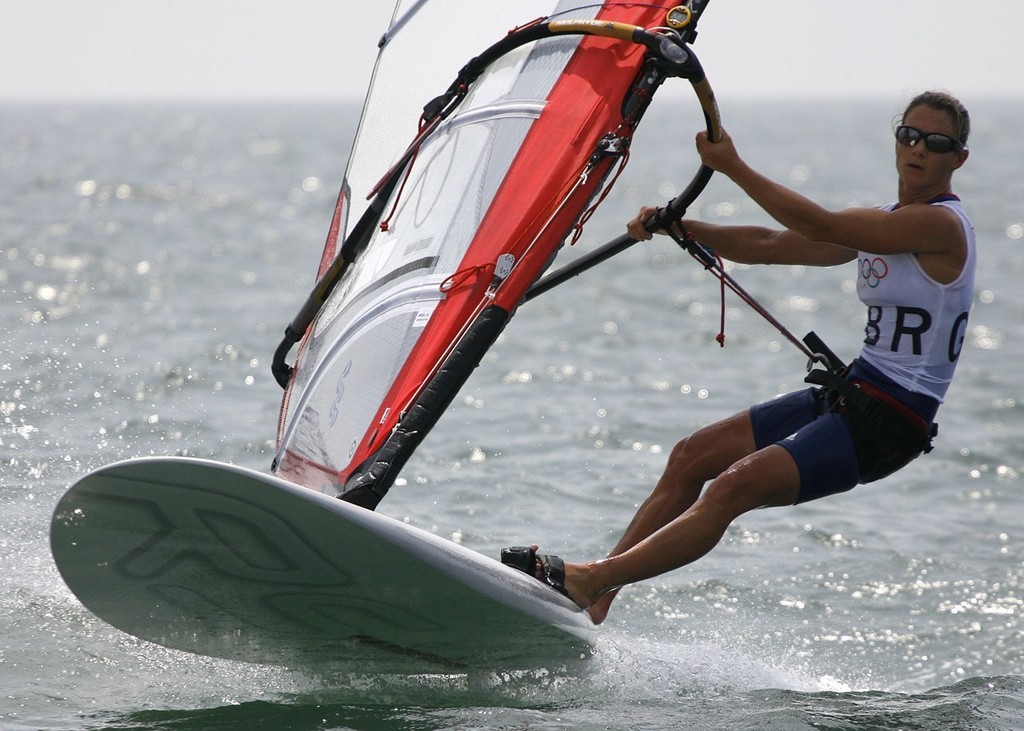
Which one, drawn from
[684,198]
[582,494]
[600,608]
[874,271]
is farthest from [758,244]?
[582,494]

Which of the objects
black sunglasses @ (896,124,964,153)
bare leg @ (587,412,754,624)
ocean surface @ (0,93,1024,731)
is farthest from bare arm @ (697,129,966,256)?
ocean surface @ (0,93,1024,731)

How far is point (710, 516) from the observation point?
3.58m

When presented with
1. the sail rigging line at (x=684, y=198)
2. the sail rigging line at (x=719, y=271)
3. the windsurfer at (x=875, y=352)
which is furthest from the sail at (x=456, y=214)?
the windsurfer at (x=875, y=352)

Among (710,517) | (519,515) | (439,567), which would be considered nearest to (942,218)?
(710,517)

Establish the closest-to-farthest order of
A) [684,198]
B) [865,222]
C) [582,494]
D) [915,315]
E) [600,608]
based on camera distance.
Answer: [865,222] → [915,315] → [600,608] → [684,198] → [582,494]

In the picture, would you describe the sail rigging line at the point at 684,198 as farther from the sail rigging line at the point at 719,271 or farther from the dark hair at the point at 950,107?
the dark hair at the point at 950,107

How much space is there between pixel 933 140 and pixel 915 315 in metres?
0.47

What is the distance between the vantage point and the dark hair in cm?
346

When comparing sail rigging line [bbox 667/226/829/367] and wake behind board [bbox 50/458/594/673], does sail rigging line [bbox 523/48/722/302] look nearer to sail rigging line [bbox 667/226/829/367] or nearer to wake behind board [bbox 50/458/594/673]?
sail rigging line [bbox 667/226/829/367]

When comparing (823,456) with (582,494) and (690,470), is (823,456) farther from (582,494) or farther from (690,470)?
(582,494)

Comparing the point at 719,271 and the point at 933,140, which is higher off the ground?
the point at 933,140

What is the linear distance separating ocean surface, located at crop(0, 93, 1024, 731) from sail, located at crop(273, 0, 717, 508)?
2.56 ft

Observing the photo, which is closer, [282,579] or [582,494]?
[282,579]

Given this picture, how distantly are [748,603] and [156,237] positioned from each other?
474 inches
